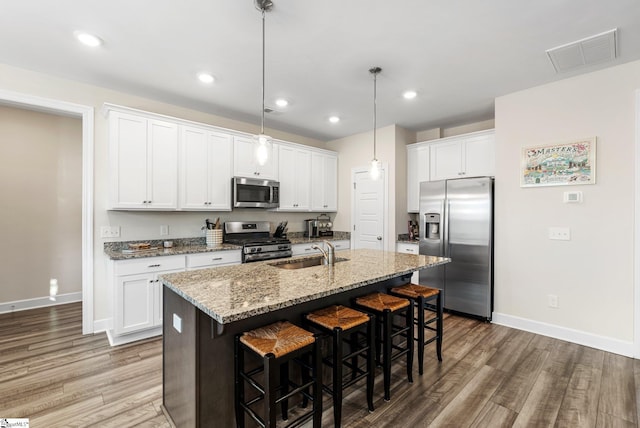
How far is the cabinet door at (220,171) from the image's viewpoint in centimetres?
379

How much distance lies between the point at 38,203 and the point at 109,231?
172 cm

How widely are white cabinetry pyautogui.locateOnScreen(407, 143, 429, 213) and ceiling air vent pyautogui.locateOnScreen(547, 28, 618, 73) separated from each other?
194 cm

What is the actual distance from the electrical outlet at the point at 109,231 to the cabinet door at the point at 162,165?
0.47 metres

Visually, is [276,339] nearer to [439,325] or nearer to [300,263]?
[300,263]

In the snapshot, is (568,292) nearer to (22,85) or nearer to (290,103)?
(290,103)

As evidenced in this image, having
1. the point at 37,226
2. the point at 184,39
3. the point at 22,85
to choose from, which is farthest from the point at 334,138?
the point at 37,226

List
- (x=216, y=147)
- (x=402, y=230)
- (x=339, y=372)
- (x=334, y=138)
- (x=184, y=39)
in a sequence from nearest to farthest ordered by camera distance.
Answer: (x=339, y=372) → (x=184, y=39) → (x=216, y=147) → (x=402, y=230) → (x=334, y=138)

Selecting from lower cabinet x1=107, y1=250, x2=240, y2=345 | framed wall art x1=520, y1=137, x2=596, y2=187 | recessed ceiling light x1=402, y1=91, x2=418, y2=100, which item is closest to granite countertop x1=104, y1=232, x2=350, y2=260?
lower cabinet x1=107, y1=250, x2=240, y2=345

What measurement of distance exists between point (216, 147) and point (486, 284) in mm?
3769

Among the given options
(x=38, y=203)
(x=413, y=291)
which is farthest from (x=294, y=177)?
(x=38, y=203)

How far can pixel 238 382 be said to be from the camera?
1616mm

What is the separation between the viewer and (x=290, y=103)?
3729mm

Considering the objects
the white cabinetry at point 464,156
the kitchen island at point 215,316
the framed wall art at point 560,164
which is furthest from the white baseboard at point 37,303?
the framed wall art at point 560,164

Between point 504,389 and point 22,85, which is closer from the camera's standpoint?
point 504,389
